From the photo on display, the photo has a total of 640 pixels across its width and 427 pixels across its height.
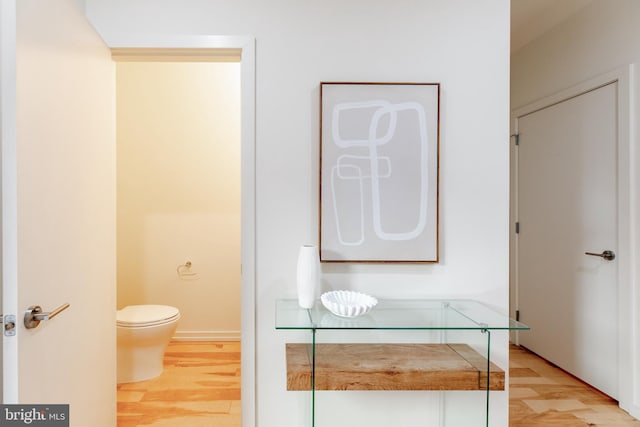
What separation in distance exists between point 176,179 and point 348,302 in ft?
7.52

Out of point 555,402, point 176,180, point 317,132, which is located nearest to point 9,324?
point 317,132

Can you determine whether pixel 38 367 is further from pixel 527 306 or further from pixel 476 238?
pixel 527 306

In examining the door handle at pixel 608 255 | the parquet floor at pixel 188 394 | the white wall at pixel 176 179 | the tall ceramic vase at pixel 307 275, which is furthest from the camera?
the white wall at pixel 176 179

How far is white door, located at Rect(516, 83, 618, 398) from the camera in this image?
8.12 feet

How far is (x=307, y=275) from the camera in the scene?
1562mm

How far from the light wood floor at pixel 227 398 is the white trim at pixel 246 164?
610mm

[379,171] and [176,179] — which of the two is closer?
[379,171]

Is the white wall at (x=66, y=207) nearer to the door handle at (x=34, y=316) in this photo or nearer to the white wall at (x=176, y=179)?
the door handle at (x=34, y=316)

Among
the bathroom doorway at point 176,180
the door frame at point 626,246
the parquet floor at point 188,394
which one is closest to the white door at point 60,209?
the parquet floor at point 188,394

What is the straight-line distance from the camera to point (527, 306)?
10.6 feet

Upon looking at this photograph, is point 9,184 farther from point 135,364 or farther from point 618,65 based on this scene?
point 618,65

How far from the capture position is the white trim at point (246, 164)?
1.72m

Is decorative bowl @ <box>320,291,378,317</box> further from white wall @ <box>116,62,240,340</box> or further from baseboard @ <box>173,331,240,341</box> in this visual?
baseboard @ <box>173,331,240,341</box>

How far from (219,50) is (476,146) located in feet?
4.28
